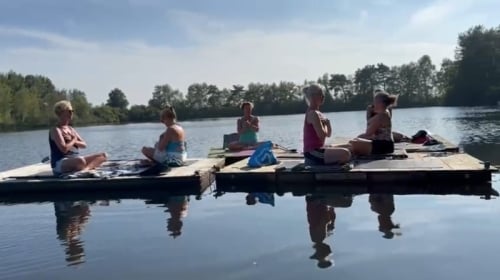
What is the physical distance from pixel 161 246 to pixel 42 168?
6542 mm

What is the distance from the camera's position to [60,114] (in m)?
9.30

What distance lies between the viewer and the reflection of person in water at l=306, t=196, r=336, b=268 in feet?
16.0

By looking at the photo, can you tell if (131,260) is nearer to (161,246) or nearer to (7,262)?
(161,246)

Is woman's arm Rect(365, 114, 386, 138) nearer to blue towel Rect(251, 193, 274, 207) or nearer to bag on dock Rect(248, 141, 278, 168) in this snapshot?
bag on dock Rect(248, 141, 278, 168)

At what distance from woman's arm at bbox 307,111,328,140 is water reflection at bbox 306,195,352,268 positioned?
4.05 ft

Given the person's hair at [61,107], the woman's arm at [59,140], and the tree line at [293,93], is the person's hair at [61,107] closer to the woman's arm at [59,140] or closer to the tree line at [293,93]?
the woman's arm at [59,140]

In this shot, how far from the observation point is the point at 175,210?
7.51m

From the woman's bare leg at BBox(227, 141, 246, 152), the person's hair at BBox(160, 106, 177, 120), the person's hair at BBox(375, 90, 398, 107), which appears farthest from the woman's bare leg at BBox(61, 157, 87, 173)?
the person's hair at BBox(375, 90, 398, 107)

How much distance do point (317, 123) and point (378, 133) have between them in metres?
1.80

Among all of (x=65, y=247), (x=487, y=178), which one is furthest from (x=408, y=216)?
(x=65, y=247)

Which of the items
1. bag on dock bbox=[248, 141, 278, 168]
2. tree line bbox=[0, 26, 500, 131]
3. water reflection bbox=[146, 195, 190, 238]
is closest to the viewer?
water reflection bbox=[146, 195, 190, 238]

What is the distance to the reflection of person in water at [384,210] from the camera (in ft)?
18.9

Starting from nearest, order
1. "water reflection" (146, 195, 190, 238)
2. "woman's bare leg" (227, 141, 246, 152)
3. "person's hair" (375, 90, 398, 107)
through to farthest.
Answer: "water reflection" (146, 195, 190, 238) < "person's hair" (375, 90, 398, 107) < "woman's bare leg" (227, 141, 246, 152)

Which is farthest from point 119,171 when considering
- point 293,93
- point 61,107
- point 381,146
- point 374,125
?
point 293,93
